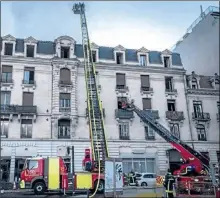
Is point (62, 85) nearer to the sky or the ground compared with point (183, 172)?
nearer to the sky

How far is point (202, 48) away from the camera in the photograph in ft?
127

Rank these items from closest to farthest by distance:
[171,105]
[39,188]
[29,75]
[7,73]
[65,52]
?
[39,188] < [7,73] < [29,75] < [65,52] < [171,105]

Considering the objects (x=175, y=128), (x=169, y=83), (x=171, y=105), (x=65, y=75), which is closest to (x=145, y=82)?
(x=169, y=83)

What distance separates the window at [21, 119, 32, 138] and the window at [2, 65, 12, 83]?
4.69 metres

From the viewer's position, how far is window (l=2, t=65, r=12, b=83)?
33.2 meters

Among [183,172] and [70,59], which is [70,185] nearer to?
[183,172]

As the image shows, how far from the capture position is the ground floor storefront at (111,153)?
102 ft

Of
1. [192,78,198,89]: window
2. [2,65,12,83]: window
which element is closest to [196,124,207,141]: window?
[192,78,198,89]: window

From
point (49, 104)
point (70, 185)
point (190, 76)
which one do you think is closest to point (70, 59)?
point (49, 104)

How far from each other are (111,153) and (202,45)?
689 inches

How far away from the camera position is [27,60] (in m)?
34.0

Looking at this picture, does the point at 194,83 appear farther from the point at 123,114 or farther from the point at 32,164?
the point at 32,164

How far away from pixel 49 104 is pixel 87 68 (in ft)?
18.3

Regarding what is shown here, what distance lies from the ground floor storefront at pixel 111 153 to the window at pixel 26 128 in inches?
26.6
